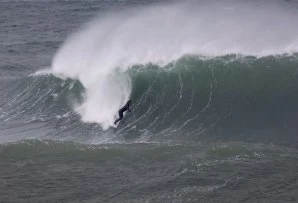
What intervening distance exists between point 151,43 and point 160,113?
5.06 meters

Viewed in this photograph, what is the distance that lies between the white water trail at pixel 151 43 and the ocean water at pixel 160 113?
0.21 ft

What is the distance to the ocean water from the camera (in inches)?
552

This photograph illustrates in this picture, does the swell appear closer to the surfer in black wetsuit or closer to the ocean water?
the ocean water

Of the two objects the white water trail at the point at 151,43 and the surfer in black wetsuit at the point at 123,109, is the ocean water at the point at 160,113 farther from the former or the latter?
the surfer in black wetsuit at the point at 123,109

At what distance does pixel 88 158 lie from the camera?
16.0 m

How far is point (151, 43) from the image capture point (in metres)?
23.5

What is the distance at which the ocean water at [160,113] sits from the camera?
1402 cm

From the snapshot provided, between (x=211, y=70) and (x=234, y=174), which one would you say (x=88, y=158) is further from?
(x=211, y=70)

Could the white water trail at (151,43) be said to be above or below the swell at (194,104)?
above

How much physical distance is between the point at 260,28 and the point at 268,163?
1080cm

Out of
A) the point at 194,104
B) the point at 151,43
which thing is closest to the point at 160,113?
the point at 194,104

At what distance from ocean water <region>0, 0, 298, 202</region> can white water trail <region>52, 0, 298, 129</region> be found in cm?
6

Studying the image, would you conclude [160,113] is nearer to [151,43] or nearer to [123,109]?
[123,109]

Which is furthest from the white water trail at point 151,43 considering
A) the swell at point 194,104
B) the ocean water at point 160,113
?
the swell at point 194,104
